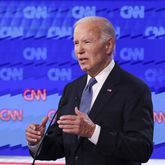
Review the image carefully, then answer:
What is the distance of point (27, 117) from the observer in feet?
9.56

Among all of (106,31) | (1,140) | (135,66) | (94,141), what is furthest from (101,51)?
(1,140)

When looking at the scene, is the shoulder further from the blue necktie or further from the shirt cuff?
the shirt cuff

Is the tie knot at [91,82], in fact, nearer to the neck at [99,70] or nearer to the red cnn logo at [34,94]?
the neck at [99,70]

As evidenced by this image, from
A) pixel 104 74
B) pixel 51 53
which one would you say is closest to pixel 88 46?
pixel 104 74

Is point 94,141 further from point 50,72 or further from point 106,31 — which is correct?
point 50,72

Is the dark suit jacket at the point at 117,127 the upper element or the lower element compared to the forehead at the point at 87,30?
lower

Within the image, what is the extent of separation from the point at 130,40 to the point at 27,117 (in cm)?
86

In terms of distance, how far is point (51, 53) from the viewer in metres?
2.92

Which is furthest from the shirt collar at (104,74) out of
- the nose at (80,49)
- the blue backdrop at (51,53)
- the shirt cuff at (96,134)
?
the blue backdrop at (51,53)

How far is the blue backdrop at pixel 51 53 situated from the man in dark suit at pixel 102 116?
3.58 feet

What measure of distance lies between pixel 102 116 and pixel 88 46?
27cm

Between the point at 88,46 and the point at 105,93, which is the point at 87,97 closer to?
the point at 105,93

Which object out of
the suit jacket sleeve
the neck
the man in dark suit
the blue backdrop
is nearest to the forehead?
the man in dark suit

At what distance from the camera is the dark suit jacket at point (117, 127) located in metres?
1.53
